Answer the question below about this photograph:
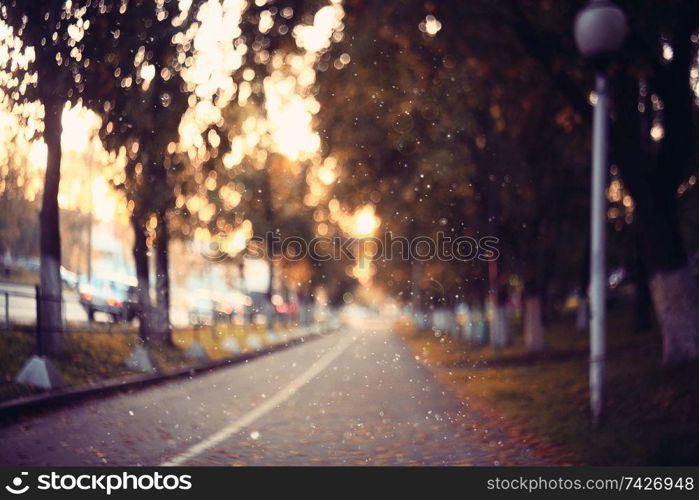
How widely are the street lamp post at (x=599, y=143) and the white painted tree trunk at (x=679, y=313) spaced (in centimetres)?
232

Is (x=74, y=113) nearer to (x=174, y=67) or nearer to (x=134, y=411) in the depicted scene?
(x=174, y=67)

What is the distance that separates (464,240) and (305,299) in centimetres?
3387

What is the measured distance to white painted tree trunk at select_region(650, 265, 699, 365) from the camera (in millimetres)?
10016

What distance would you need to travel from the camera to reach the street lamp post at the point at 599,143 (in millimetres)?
7543

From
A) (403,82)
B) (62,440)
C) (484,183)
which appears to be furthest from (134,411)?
(484,183)

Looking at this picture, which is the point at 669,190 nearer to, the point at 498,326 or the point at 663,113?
the point at 663,113

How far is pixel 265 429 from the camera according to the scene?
8.23 metres

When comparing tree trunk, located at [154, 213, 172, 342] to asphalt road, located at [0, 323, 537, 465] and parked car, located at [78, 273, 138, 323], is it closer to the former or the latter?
parked car, located at [78, 273, 138, 323]

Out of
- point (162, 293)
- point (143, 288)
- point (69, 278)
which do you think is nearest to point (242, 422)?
point (69, 278)

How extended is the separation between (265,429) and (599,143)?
5311 millimetres

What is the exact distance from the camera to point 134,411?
31.0ft

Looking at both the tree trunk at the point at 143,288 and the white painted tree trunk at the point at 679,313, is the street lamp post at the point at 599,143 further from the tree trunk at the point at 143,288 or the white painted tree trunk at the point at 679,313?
the tree trunk at the point at 143,288

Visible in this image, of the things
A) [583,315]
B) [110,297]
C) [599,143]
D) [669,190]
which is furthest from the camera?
[583,315]

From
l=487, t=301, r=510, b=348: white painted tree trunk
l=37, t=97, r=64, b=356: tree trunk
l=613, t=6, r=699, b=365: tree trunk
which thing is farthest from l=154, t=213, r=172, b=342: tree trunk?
l=613, t=6, r=699, b=365: tree trunk
